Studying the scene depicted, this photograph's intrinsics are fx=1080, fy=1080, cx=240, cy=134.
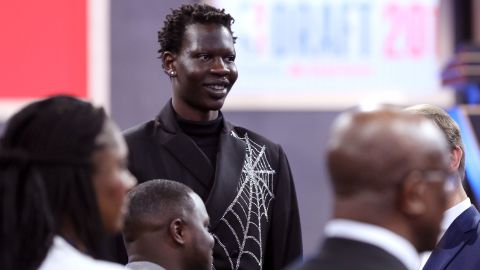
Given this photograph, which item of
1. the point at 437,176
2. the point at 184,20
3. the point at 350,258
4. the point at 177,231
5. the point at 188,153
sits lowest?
the point at 177,231

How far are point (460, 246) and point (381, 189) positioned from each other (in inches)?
43.2

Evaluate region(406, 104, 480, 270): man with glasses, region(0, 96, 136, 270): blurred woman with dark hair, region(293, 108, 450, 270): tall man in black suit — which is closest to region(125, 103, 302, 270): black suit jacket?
region(406, 104, 480, 270): man with glasses

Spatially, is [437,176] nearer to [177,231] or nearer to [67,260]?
[67,260]

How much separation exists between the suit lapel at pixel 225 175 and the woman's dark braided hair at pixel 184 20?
261 mm

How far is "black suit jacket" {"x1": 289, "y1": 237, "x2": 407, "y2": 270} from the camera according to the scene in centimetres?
150

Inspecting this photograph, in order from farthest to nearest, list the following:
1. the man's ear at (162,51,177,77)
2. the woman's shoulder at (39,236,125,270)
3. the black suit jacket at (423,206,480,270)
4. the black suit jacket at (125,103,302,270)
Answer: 1. the man's ear at (162,51,177,77)
2. the black suit jacket at (125,103,302,270)
3. the black suit jacket at (423,206,480,270)
4. the woman's shoulder at (39,236,125,270)

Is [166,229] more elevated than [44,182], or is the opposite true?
[44,182]

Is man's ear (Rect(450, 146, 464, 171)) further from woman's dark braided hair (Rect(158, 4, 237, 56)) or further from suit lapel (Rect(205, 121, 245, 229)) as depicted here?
woman's dark braided hair (Rect(158, 4, 237, 56))

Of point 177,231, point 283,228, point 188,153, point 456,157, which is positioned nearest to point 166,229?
point 177,231

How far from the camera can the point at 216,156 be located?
283cm

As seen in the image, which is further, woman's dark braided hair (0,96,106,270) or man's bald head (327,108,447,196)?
woman's dark braided hair (0,96,106,270)

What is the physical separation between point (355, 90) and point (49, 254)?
5043 millimetres

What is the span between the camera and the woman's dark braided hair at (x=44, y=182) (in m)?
1.68

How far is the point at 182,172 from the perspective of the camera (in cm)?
280
